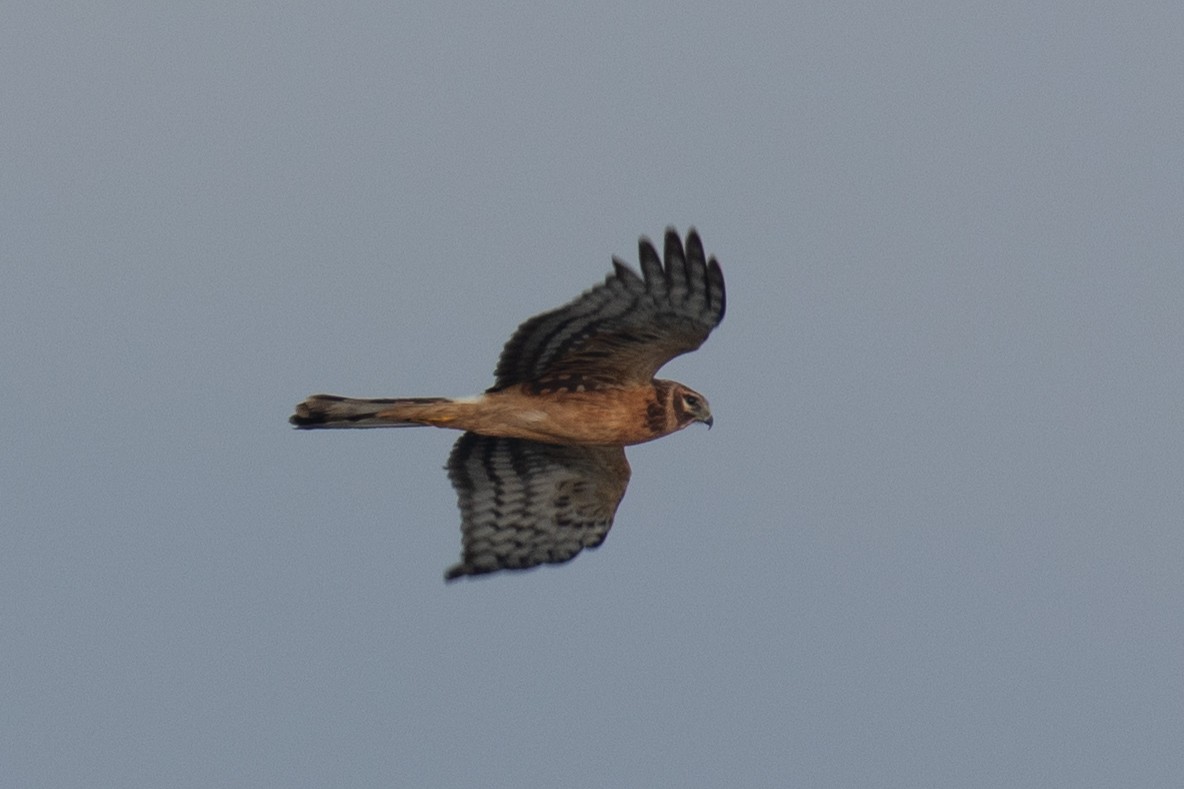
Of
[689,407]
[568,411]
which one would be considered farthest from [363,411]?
[689,407]

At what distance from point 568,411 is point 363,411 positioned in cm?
140

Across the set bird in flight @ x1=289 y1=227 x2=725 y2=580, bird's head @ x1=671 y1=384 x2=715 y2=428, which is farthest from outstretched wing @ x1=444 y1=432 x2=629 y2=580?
bird's head @ x1=671 y1=384 x2=715 y2=428

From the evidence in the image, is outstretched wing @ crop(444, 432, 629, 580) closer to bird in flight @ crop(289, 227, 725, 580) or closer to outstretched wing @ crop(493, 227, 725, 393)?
bird in flight @ crop(289, 227, 725, 580)

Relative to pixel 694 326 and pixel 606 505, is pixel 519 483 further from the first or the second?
pixel 694 326

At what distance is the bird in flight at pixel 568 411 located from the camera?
13133 mm

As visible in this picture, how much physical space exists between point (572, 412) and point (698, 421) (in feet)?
3.32

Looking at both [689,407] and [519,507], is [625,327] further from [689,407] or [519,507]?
[519,507]

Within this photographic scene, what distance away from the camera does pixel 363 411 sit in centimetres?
1381

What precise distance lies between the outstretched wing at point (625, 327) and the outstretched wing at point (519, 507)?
52.4 inches

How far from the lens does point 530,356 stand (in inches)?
542

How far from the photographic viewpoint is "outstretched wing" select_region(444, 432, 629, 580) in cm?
1511

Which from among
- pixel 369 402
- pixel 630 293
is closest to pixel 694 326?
pixel 630 293

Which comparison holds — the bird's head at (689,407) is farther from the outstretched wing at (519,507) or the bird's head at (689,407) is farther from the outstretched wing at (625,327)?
the outstretched wing at (519,507)

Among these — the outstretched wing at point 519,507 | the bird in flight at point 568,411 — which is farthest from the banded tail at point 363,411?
the outstretched wing at point 519,507
